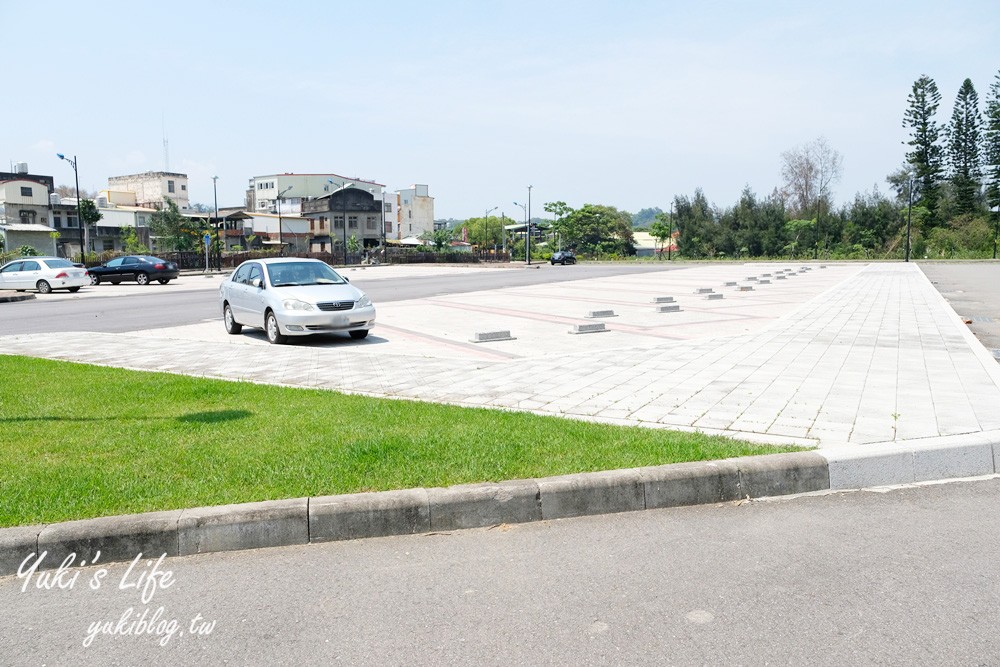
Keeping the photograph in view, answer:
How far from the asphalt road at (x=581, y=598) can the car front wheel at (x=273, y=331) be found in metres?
9.29

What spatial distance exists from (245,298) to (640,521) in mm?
11183

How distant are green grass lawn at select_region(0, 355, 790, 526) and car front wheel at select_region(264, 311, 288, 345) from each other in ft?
17.8

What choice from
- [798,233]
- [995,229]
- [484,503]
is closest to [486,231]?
[798,233]

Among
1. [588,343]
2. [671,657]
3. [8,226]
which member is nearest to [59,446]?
[671,657]

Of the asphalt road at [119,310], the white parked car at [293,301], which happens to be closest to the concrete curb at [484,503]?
the white parked car at [293,301]

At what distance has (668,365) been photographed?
31.3 ft

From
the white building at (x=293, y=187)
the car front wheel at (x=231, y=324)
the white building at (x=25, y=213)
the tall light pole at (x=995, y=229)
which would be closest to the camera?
the car front wheel at (x=231, y=324)

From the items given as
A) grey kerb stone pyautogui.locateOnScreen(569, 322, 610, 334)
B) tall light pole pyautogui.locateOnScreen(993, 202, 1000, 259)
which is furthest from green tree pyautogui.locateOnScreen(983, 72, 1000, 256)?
grey kerb stone pyautogui.locateOnScreen(569, 322, 610, 334)

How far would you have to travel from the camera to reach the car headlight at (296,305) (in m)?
12.9

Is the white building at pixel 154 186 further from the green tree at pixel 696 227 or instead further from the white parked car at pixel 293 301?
the white parked car at pixel 293 301

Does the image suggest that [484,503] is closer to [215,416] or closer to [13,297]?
[215,416]

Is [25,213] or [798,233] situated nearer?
[25,213]

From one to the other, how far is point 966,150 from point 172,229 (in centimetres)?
7711

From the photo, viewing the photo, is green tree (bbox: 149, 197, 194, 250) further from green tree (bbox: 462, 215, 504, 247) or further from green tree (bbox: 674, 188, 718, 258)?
green tree (bbox: 462, 215, 504, 247)
